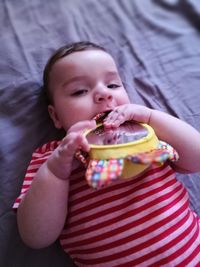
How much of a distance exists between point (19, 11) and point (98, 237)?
2.66ft

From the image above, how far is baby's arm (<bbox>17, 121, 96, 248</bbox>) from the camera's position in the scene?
2.29 feet

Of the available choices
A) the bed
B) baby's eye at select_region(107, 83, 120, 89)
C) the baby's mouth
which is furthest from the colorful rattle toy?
the bed

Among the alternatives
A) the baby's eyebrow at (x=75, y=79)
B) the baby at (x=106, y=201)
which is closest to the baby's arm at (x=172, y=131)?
the baby at (x=106, y=201)

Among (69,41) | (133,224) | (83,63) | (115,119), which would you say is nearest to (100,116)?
(115,119)

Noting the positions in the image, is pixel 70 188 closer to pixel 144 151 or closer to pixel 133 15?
pixel 144 151

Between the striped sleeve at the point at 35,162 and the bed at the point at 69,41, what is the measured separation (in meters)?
0.05

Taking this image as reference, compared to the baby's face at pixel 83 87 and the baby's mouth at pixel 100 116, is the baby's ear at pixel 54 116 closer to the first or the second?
the baby's face at pixel 83 87

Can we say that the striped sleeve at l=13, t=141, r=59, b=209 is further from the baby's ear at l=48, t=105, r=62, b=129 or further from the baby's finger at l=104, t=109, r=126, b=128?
the baby's finger at l=104, t=109, r=126, b=128

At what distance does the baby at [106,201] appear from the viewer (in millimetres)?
701

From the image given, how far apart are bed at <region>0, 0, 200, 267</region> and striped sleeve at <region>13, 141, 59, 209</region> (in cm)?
5

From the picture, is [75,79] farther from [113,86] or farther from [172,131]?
[172,131]

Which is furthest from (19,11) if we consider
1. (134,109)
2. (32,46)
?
(134,109)

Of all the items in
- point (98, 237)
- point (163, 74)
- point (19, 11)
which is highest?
point (19, 11)

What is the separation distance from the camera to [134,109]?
0.78 metres
